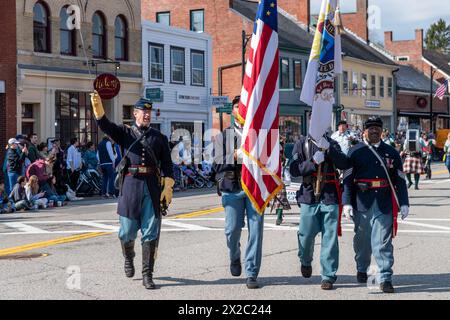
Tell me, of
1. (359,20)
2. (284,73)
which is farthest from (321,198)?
(359,20)

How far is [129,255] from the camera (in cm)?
852

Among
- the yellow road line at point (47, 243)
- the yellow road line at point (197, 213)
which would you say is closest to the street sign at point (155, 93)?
the yellow road line at point (197, 213)

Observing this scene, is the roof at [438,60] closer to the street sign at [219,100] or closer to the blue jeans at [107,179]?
the street sign at [219,100]

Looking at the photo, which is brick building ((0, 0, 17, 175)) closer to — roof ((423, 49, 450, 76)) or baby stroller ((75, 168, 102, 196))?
baby stroller ((75, 168, 102, 196))

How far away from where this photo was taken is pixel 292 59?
4612 cm

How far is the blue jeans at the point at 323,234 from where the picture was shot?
26.4 feet

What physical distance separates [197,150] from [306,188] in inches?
863

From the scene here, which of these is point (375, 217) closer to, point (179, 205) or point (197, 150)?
point (179, 205)

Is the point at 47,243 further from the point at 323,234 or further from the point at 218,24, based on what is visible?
the point at 218,24

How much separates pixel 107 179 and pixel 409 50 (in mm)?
55934

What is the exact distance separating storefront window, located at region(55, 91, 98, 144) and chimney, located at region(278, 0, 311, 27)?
26.0 meters

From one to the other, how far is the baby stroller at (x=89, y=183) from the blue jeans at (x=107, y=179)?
668mm

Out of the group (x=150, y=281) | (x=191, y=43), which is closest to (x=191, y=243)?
(x=150, y=281)
